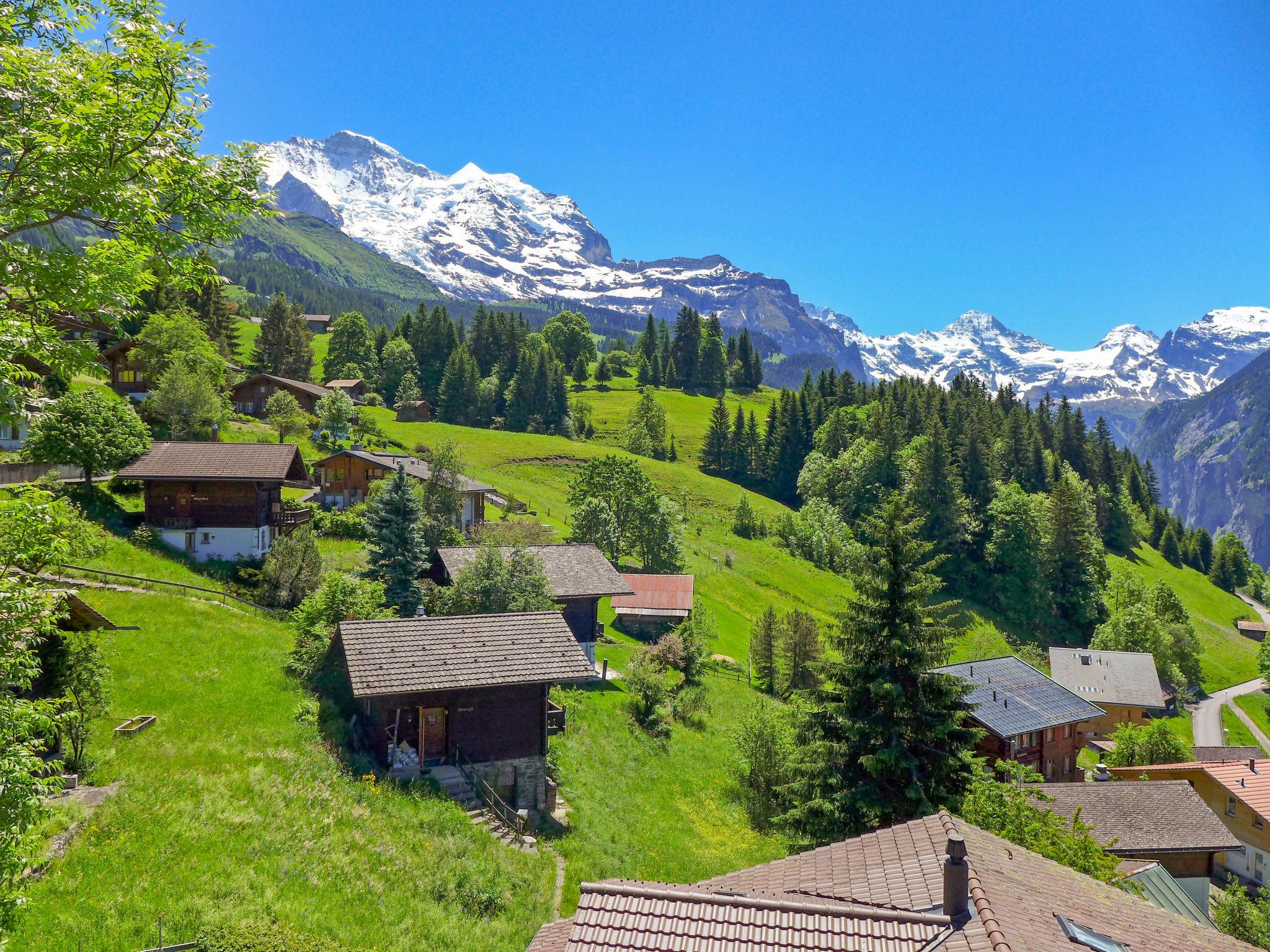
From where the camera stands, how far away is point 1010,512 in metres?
93.0

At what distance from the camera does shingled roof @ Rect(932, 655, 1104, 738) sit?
140 ft

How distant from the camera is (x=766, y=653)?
163 ft

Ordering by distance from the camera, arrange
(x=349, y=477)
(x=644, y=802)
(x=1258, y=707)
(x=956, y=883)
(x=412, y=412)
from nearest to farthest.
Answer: (x=956, y=883)
(x=644, y=802)
(x=349, y=477)
(x=1258, y=707)
(x=412, y=412)

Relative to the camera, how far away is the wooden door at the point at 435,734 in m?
25.1

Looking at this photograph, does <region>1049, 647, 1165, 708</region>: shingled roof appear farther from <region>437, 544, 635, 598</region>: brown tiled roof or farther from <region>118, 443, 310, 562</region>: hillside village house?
<region>118, 443, 310, 562</region>: hillside village house

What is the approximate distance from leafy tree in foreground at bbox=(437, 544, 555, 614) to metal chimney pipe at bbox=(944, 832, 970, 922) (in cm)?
2859

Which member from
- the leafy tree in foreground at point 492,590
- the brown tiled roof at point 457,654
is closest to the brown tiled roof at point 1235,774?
the leafy tree in foreground at point 492,590

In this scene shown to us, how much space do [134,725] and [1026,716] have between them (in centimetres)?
4509

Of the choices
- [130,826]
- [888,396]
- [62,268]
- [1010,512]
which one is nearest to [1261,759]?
[1010,512]

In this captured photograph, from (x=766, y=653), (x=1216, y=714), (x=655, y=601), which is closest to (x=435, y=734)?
(x=766, y=653)

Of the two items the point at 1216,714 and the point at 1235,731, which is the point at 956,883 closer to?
the point at 1235,731

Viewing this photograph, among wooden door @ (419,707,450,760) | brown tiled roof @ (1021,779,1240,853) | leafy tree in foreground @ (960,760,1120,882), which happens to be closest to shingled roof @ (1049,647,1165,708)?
brown tiled roof @ (1021,779,1240,853)

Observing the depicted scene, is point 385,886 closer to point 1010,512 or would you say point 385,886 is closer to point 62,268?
point 62,268

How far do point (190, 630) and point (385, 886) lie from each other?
17.5 m
